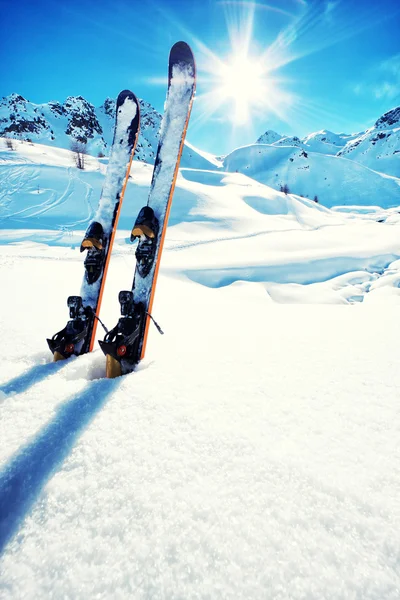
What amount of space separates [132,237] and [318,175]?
8028 cm

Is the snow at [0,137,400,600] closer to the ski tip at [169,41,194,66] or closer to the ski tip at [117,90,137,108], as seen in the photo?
the ski tip at [117,90,137,108]

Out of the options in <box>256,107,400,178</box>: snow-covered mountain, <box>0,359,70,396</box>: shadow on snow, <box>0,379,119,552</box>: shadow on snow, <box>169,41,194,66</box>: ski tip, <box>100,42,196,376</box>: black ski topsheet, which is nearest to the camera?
<box>0,379,119,552</box>: shadow on snow

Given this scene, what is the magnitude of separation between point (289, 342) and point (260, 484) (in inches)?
61.7

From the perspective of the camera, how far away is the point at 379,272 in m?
7.77

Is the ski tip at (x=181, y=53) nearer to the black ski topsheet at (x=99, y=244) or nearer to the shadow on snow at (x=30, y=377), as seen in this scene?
the black ski topsheet at (x=99, y=244)

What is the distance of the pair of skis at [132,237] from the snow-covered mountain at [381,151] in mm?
100967

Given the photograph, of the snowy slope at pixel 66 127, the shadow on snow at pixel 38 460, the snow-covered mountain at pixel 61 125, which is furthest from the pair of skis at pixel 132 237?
the snow-covered mountain at pixel 61 125

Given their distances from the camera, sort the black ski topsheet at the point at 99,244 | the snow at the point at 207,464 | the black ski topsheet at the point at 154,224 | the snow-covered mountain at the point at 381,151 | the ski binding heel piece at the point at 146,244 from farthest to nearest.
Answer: the snow-covered mountain at the point at 381,151 → the ski binding heel piece at the point at 146,244 → the black ski topsheet at the point at 99,244 → the black ski topsheet at the point at 154,224 → the snow at the point at 207,464

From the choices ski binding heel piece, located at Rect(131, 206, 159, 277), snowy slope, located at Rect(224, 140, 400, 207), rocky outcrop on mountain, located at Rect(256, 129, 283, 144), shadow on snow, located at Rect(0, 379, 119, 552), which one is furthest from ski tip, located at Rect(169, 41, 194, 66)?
rocky outcrop on mountain, located at Rect(256, 129, 283, 144)

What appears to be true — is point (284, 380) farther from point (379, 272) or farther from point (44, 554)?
point (379, 272)

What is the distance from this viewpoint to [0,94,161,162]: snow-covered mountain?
7075 centimetres

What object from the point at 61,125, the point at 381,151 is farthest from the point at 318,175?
the point at 61,125

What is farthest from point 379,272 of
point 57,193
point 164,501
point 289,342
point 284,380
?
point 57,193

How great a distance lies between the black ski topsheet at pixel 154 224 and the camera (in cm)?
209
